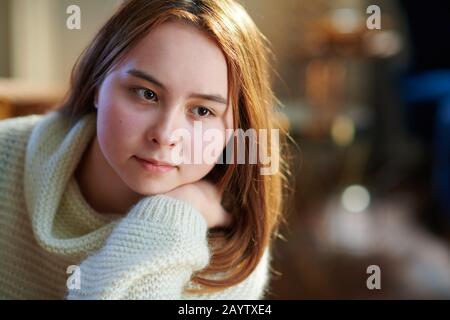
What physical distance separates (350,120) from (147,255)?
203 centimetres

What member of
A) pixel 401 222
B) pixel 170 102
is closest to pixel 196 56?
pixel 170 102

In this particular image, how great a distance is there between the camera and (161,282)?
53cm

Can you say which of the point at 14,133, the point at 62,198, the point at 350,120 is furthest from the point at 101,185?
the point at 350,120

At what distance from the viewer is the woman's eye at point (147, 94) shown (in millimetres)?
514

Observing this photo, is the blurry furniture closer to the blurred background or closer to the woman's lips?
the blurred background

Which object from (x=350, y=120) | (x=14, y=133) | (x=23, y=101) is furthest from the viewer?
(x=350, y=120)

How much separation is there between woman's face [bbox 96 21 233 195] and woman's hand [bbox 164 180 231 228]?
3cm

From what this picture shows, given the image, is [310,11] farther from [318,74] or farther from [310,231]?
[310,231]

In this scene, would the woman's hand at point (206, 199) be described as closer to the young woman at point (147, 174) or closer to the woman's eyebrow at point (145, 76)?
the young woman at point (147, 174)

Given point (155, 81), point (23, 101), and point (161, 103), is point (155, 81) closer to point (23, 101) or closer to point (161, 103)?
point (161, 103)

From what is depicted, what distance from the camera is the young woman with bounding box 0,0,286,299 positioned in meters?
0.51

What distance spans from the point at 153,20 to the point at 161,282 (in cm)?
24

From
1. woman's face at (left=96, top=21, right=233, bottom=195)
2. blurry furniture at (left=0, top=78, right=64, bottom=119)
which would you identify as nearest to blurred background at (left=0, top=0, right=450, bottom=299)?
blurry furniture at (left=0, top=78, right=64, bottom=119)

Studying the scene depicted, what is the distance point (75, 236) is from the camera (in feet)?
1.92
